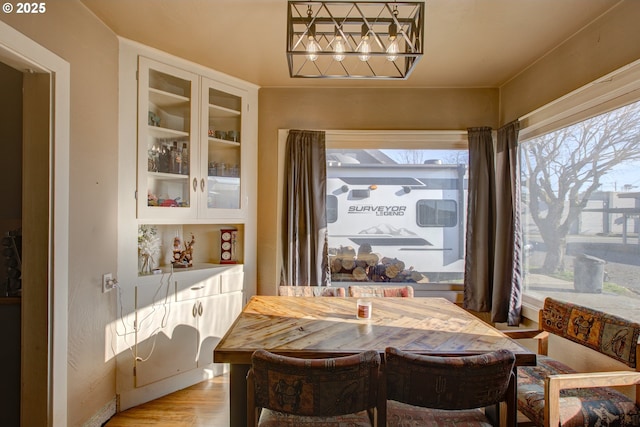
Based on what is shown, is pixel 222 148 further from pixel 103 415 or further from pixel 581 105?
pixel 581 105

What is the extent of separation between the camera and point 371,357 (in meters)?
1.21

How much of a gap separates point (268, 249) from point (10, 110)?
2152mm

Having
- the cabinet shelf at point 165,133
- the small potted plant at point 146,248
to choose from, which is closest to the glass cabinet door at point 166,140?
the cabinet shelf at point 165,133

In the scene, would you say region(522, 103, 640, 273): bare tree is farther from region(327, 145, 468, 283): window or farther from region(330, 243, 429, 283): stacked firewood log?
region(330, 243, 429, 283): stacked firewood log

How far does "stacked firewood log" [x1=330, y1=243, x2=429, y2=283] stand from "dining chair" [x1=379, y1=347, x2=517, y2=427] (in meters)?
2.11

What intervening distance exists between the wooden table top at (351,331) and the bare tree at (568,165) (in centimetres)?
118

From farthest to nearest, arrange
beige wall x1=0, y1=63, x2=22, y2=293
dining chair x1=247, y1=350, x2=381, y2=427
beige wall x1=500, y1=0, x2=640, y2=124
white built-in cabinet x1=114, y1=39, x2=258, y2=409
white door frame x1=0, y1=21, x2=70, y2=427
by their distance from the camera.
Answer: white built-in cabinet x1=114, y1=39, x2=258, y2=409, beige wall x1=0, y1=63, x2=22, y2=293, beige wall x1=500, y1=0, x2=640, y2=124, white door frame x1=0, y1=21, x2=70, y2=427, dining chair x1=247, y1=350, x2=381, y2=427

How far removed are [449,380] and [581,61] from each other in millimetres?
2420

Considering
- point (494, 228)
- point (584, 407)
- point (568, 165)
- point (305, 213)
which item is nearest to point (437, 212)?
point (494, 228)

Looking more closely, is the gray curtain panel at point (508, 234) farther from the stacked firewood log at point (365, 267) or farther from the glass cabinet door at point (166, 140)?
the glass cabinet door at point (166, 140)

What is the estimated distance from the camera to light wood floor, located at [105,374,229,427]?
225 cm

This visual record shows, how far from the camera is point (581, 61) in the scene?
2260mm

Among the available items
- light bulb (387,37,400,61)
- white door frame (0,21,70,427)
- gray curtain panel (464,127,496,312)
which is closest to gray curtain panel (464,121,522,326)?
gray curtain panel (464,127,496,312)

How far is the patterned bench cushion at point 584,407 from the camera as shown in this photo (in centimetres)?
154
